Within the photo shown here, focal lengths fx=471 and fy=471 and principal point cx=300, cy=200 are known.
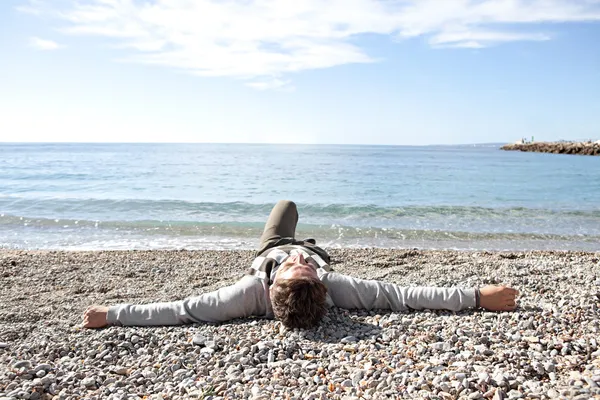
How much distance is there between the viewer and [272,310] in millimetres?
5301

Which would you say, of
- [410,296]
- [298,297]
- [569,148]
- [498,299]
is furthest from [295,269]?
[569,148]

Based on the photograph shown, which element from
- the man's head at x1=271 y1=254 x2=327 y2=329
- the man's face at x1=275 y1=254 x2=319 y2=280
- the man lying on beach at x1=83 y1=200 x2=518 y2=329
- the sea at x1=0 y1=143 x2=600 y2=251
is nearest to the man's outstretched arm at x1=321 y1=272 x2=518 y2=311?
the man lying on beach at x1=83 y1=200 x2=518 y2=329

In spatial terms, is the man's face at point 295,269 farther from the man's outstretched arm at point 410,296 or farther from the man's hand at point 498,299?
the man's hand at point 498,299

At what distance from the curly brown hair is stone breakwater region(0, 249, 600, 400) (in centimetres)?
15

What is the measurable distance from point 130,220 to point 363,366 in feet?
42.3

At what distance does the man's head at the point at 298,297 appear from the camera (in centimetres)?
475

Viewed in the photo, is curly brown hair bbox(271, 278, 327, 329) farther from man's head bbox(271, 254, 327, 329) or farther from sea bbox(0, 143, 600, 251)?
sea bbox(0, 143, 600, 251)

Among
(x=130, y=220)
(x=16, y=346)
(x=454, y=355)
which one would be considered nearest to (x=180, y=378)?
(x=16, y=346)

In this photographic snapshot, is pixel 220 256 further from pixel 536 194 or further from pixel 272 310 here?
pixel 536 194

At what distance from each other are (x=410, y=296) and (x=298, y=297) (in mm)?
1466

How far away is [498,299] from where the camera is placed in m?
5.30

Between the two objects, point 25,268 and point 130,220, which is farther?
point 130,220

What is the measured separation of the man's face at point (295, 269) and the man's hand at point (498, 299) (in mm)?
1965

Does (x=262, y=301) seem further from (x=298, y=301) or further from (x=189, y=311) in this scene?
(x=189, y=311)
